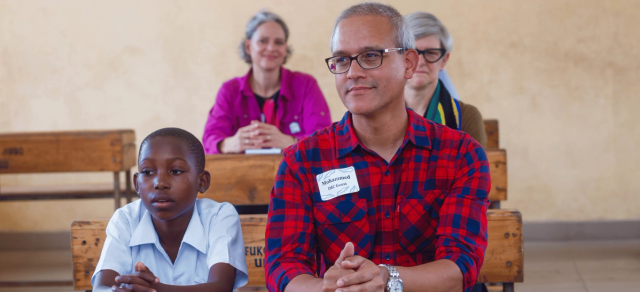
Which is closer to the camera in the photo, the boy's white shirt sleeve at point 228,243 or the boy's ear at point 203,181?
the boy's white shirt sleeve at point 228,243

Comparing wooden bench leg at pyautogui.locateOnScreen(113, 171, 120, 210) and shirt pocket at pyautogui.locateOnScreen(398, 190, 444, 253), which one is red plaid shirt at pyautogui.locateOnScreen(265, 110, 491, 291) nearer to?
shirt pocket at pyautogui.locateOnScreen(398, 190, 444, 253)

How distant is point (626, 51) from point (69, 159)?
428 cm

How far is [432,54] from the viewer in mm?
2465

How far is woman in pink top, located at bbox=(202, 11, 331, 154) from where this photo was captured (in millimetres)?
3115

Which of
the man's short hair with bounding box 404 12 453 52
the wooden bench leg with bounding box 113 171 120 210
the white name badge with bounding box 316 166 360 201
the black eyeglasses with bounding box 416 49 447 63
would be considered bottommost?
the wooden bench leg with bounding box 113 171 120 210

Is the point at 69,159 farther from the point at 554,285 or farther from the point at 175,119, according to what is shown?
the point at 554,285

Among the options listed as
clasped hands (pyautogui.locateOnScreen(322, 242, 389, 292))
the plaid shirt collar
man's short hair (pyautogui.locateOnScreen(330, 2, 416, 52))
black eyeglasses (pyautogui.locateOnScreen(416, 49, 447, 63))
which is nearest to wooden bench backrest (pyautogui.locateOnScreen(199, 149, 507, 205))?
black eyeglasses (pyautogui.locateOnScreen(416, 49, 447, 63))

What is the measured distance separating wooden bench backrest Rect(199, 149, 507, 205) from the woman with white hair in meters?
0.20

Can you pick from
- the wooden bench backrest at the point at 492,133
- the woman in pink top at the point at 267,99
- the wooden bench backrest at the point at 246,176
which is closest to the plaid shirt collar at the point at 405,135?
the wooden bench backrest at the point at 246,176

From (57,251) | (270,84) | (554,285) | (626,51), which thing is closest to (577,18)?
(626,51)

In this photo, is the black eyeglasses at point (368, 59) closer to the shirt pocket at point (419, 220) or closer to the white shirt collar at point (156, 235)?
the shirt pocket at point (419, 220)

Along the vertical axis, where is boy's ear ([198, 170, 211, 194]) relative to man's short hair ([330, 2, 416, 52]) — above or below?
below

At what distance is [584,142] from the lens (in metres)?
4.77

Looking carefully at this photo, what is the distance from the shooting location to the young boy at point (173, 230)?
1.61m
